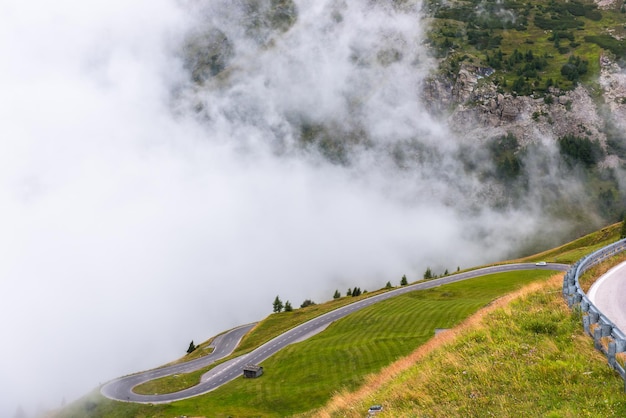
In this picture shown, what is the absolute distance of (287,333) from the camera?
103625 mm

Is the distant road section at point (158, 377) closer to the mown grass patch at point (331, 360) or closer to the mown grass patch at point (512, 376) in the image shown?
the mown grass patch at point (331, 360)

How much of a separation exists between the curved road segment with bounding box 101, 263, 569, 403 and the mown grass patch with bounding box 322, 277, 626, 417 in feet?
240

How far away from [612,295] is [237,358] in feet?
282

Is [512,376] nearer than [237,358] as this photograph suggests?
Yes

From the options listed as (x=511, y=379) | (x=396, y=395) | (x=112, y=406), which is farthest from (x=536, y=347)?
(x=112, y=406)

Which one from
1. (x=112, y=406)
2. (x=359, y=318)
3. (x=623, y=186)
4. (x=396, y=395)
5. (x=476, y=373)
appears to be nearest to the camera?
(x=476, y=373)

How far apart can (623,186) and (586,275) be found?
654ft

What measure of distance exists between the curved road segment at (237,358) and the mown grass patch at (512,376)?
73036 mm

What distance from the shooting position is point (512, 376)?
13914 mm

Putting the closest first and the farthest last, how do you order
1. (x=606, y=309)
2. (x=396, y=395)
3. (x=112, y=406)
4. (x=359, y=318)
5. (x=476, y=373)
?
(x=476, y=373), (x=396, y=395), (x=606, y=309), (x=112, y=406), (x=359, y=318)

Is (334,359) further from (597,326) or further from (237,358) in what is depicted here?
(597,326)

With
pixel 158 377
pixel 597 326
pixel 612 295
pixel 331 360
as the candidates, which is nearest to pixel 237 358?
pixel 158 377

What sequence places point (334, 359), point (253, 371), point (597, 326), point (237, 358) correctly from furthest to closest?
point (237, 358), point (253, 371), point (334, 359), point (597, 326)

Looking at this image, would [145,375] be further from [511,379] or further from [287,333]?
[511,379]
